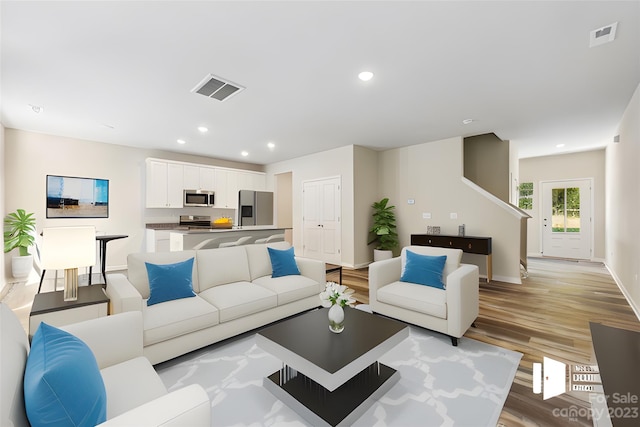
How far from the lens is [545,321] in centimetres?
319

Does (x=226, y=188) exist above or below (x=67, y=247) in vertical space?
above

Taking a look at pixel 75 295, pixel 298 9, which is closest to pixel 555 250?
pixel 298 9

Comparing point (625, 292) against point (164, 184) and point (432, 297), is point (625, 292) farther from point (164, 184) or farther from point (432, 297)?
point (164, 184)

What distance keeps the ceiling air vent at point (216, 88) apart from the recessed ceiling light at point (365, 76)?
1.38 meters

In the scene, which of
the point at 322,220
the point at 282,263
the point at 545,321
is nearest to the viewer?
the point at 545,321

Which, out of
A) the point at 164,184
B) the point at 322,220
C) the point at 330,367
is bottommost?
the point at 330,367

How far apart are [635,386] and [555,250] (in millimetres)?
7956

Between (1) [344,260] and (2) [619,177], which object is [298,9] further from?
(2) [619,177]

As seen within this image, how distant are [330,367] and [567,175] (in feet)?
28.6

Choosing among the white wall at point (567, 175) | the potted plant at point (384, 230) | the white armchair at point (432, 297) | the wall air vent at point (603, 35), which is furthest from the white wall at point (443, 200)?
the white wall at point (567, 175)

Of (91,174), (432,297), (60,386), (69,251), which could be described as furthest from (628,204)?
(91,174)

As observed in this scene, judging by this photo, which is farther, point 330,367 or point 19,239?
point 19,239

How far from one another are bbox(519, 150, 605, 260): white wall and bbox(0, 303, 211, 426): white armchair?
924cm

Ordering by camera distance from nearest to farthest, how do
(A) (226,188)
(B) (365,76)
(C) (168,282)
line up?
(C) (168,282)
(B) (365,76)
(A) (226,188)
